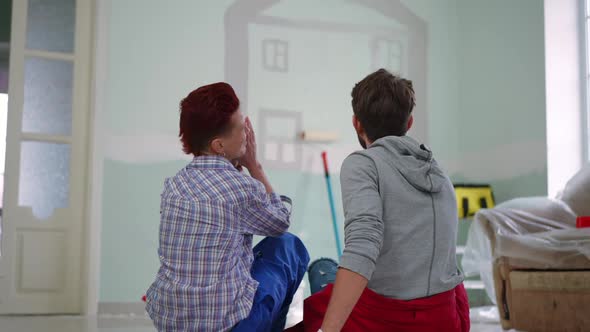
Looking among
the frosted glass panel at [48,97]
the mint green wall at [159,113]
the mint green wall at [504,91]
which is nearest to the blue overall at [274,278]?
the mint green wall at [159,113]

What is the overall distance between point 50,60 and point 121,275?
1.32m

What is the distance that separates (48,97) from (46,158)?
36cm

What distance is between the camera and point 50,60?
3.73m

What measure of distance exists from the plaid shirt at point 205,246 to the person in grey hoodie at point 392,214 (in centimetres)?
31

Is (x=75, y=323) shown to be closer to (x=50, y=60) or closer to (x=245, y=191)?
(x=50, y=60)

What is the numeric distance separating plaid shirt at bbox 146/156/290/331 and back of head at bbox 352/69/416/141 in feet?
1.07

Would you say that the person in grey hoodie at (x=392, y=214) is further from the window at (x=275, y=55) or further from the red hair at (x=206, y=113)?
the window at (x=275, y=55)

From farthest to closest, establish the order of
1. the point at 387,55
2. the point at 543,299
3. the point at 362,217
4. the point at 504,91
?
the point at 387,55, the point at 504,91, the point at 543,299, the point at 362,217

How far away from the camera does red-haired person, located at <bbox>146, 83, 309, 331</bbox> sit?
4.81 ft

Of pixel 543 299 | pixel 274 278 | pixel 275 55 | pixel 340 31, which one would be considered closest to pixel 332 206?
pixel 275 55

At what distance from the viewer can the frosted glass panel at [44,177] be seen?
364cm

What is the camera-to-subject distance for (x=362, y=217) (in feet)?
4.12

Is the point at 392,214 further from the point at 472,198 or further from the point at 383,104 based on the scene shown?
the point at 472,198

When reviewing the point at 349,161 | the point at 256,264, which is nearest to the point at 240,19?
the point at 256,264
